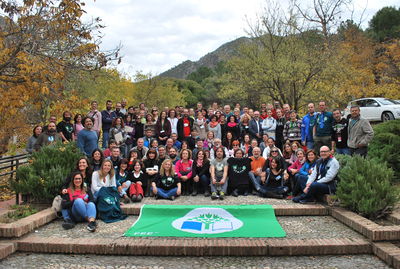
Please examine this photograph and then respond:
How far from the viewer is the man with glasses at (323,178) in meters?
6.80

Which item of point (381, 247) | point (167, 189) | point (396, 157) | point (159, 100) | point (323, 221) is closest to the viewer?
point (381, 247)

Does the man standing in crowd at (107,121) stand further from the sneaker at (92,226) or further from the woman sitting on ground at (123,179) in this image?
the sneaker at (92,226)

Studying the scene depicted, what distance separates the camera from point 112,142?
28.2ft

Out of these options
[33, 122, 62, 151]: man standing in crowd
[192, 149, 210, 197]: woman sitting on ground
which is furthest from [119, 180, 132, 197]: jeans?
[33, 122, 62, 151]: man standing in crowd

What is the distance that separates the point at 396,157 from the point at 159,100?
3578 cm

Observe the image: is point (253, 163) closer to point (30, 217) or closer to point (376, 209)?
point (376, 209)

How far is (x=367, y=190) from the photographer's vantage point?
5.91m

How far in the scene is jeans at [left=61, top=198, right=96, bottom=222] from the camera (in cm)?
609

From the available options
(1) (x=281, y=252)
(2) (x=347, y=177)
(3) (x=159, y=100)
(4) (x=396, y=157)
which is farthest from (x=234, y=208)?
(3) (x=159, y=100)

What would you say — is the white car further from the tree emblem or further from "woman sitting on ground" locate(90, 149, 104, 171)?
"woman sitting on ground" locate(90, 149, 104, 171)

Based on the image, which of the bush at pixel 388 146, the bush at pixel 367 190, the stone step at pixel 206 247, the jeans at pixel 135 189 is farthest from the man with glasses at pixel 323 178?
the jeans at pixel 135 189

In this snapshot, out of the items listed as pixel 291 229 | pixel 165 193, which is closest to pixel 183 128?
pixel 165 193

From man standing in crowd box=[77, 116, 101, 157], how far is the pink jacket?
2.22 m

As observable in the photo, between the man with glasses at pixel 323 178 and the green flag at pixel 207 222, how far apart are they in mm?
1045
